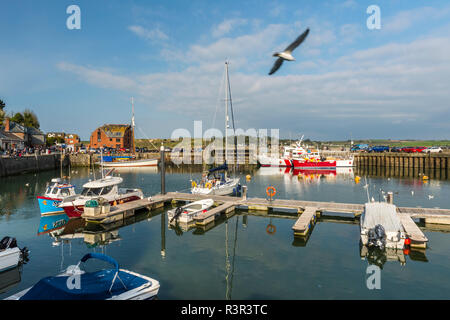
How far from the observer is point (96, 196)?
74.5 feet

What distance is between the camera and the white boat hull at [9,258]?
494 inches

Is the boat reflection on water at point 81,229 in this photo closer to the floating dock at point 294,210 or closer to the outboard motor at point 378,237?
the floating dock at point 294,210

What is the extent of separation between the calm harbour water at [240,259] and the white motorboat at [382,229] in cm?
89

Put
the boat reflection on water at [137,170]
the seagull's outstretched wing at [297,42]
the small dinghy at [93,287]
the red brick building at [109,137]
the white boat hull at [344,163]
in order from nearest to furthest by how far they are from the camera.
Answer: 1. the small dinghy at [93,287]
2. the seagull's outstretched wing at [297,42]
3. the boat reflection on water at [137,170]
4. the white boat hull at [344,163]
5. the red brick building at [109,137]

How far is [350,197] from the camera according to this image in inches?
1270

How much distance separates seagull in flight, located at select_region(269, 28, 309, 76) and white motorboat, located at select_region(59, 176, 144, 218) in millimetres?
18338

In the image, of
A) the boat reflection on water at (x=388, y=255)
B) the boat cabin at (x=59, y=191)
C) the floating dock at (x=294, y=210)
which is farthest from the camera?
the boat cabin at (x=59, y=191)

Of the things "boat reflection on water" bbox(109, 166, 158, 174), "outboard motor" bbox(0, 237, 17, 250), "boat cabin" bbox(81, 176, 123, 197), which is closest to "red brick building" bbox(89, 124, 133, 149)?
"boat reflection on water" bbox(109, 166, 158, 174)

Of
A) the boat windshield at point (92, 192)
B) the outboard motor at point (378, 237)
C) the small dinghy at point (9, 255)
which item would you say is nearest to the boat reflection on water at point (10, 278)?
the small dinghy at point (9, 255)

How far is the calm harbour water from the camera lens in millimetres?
11586

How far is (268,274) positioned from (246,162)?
3059 inches

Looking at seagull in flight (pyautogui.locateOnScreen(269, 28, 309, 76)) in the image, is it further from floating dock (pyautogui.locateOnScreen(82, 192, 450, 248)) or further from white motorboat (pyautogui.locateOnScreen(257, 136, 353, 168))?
white motorboat (pyautogui.locateOnScreen(257, 136, 353, 168))
